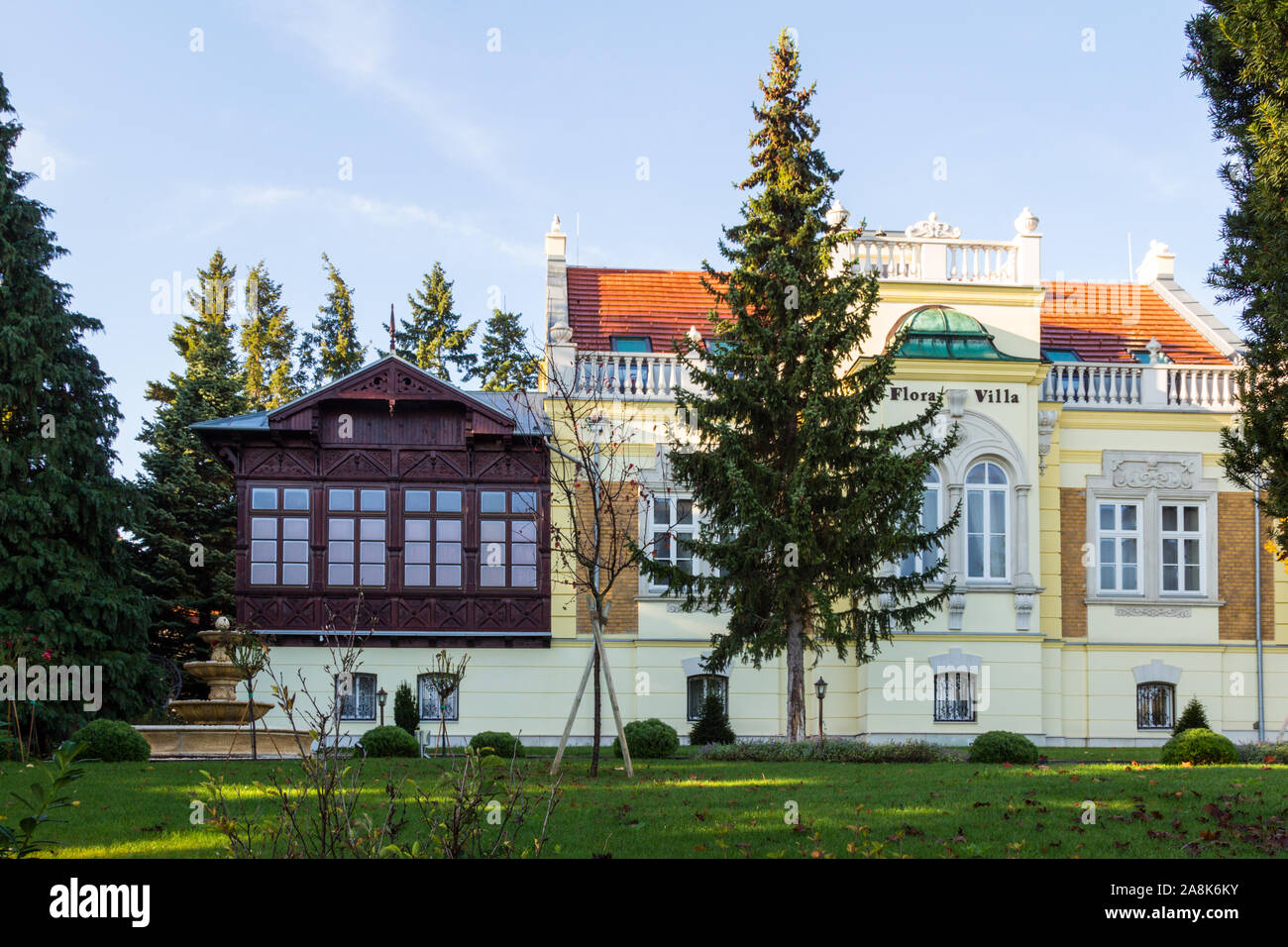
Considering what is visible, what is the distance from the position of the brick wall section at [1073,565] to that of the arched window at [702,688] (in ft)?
23.4

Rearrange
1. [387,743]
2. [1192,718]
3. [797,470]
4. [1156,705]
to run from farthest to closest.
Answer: [1156,705], [1192,718], [797,470], [387,743]

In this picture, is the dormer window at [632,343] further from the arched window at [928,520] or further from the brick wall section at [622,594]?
the arched window at [928,520]

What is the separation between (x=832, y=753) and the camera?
20.2 metres

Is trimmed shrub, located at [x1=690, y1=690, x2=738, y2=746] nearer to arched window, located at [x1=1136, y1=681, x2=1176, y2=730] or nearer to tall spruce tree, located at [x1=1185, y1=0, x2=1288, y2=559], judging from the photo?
arched window, located at [x1=1136, y1=681, x2=1176, y2=730]

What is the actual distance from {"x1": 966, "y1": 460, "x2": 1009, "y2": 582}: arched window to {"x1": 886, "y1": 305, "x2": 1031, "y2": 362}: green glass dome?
2.26 m

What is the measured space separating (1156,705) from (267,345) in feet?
114

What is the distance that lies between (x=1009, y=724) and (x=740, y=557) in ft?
25.8

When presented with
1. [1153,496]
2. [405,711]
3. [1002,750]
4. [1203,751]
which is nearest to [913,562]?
[1153,496]

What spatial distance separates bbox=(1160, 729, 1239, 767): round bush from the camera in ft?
62.6

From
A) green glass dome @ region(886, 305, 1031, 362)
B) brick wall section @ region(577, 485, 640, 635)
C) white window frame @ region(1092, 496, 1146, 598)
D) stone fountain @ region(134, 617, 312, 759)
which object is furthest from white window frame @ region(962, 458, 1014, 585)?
stone fountain @ region(134, 617, 312, 759)

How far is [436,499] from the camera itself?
2805 centimetres

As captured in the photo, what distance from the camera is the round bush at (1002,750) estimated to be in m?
20.2

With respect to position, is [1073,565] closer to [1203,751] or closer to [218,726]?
[1203,751]

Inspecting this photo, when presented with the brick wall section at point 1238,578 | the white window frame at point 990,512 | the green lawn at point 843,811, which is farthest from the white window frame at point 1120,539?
the green lawn at point 843,811
